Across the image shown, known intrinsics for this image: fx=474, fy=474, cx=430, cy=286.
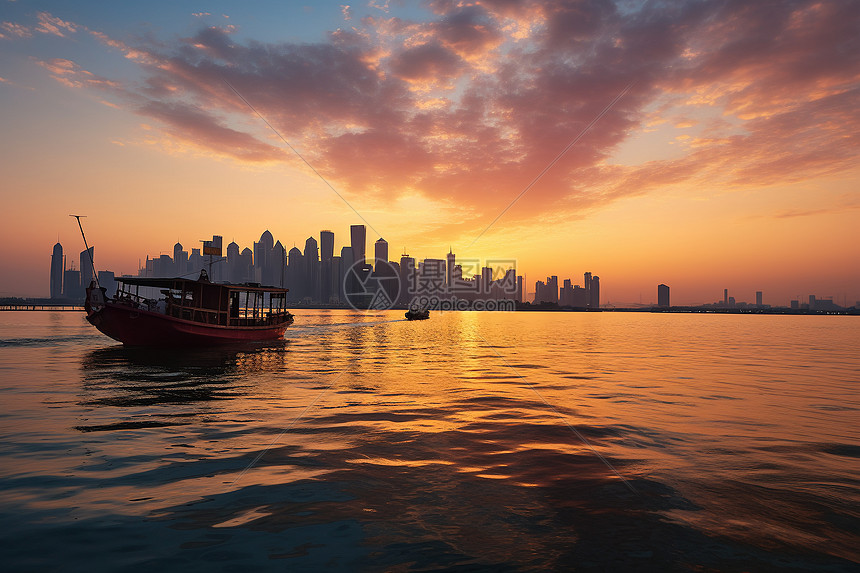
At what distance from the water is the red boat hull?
50.5 ft

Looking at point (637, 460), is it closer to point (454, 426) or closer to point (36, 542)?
point (454, 426)

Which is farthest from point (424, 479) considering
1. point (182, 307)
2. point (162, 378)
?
point (182, 307)

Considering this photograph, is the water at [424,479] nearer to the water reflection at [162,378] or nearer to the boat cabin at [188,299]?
the water reflection at [162,378]

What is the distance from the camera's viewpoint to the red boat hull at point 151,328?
36562 mm

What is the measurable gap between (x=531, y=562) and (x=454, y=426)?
27.5 ft

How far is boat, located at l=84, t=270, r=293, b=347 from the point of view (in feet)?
Answer: 121

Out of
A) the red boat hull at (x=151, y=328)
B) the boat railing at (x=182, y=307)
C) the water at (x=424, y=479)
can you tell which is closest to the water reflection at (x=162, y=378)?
the water at (x=424, y=479)

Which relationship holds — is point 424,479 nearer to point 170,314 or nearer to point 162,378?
point 162,378

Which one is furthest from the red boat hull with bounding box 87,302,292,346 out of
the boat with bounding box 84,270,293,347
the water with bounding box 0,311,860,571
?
the water with bounding box 0,311,860,571

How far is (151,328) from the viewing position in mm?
37188

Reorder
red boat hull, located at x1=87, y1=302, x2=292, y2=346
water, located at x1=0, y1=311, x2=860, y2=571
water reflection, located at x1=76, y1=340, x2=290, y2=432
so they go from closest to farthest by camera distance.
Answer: water, located at x1=0, y1=311, x2=860, y2=571, water reflection, located at x1=76, y1=340, x2=290, y2=432, red boat hull, located at x1=87, y1=302, x2=292, y2=346

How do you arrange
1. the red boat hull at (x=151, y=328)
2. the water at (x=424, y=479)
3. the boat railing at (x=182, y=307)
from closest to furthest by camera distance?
the water at (x=424, y=479)
the red boat hull at (x=151, y=328)
the boat railing at (x=182, y=307)

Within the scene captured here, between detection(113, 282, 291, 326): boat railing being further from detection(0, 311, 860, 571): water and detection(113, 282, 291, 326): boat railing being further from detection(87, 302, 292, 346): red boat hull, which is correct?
detection(0, 311, 860, 571): water

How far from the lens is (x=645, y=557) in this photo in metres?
6.32
